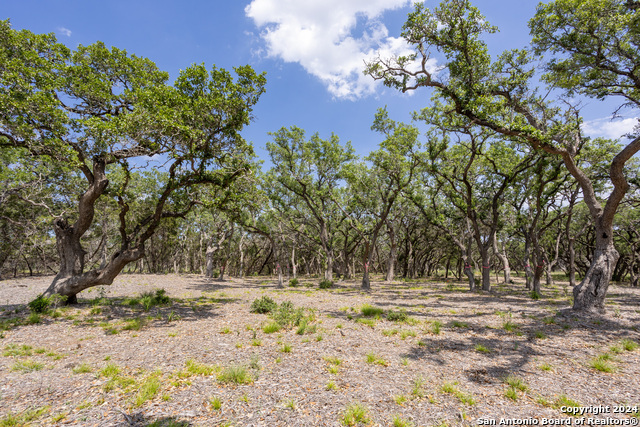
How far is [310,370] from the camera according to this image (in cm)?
592

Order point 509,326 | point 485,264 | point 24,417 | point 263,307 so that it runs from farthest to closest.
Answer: point 485,264 → point 263,307 → point 509,326 → point 24,417

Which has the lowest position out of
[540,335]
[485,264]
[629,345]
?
[540,335]

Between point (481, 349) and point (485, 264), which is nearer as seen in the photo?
point (481, 349)

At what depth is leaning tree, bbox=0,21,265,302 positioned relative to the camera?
831cm

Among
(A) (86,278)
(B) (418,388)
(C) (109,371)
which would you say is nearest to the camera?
(B) (418,388)

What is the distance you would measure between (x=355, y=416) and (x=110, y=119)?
1104cm

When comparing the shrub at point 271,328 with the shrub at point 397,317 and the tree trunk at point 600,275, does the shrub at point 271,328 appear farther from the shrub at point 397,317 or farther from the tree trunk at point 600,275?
the tree trunk at point 600,275

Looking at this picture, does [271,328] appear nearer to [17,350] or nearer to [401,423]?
[401,423]

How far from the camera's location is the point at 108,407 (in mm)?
4297

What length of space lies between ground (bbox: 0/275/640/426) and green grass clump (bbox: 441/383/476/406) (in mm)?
18

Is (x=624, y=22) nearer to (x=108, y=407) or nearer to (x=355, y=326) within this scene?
(x=355, y=326)

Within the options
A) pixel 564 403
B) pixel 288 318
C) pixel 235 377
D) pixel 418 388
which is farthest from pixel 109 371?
pixel 564 403

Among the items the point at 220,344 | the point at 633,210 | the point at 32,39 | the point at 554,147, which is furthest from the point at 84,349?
the point at 633,210

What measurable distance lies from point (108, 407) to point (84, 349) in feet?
12.2
